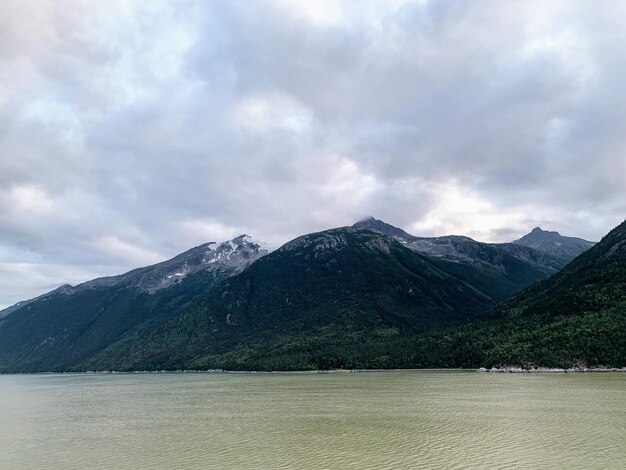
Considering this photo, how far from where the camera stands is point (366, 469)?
4834 cm

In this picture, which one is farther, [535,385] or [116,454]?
[535,385]

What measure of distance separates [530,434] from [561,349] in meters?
148

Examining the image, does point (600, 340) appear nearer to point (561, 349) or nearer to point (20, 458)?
point (561, 349)

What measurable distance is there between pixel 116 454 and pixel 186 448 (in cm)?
885

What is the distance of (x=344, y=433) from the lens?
6962 cm

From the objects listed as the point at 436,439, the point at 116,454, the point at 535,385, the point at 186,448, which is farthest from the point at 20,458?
the point at 535,385

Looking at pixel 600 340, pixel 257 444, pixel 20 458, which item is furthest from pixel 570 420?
pixel 600 340

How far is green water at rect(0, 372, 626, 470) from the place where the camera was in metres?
53.1

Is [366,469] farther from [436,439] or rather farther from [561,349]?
[561,349]

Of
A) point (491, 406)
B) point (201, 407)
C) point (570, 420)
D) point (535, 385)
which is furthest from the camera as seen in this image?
point (535, 385)

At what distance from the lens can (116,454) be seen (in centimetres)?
6191

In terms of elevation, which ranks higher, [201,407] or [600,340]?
[600,340]

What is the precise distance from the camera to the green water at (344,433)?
53125 millimetres

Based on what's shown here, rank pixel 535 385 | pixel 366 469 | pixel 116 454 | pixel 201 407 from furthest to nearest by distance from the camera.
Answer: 1. pixel 535 385
2. pixel 201 407
3. pixel 116 454
4. pixel 366 469
